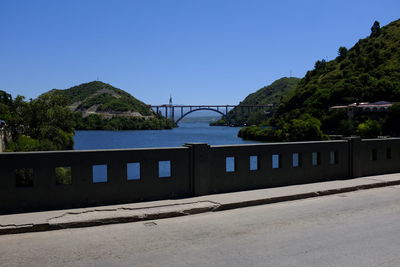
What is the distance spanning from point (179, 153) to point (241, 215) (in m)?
2.10

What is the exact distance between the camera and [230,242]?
660 centimetres

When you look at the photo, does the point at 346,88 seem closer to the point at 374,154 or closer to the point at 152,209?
the point at 374,154

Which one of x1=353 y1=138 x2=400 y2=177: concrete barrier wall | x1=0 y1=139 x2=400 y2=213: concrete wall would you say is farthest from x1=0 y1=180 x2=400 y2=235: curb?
x1=353 y1=138 x2=400 y2=177: concrete barrier wall

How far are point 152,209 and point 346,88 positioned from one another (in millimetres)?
127929

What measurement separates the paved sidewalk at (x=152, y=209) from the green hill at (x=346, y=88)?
86378 mm

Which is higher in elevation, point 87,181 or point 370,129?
point 87,181

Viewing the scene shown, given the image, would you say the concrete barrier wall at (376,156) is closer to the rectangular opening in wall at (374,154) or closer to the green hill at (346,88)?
the rectangular opening in wall at (374,154)

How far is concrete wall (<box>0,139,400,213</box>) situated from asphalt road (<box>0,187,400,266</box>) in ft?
4.26

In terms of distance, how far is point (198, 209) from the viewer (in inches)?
345

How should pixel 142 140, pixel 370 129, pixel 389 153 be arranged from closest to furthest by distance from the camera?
pixel 389 153
pixel 370 129
pixel 142 140

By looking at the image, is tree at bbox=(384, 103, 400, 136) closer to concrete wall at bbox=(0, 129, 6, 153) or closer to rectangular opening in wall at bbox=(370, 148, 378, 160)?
concrete wall at bbox=(0, 129, 6, 153)

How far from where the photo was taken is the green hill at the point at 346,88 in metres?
106

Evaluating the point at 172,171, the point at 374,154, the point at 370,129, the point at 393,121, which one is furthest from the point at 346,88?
the point at 172,171

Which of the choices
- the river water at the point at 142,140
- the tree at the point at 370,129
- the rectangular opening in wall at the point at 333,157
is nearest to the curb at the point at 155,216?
the rectangular opening in wall at the point at 333,157
